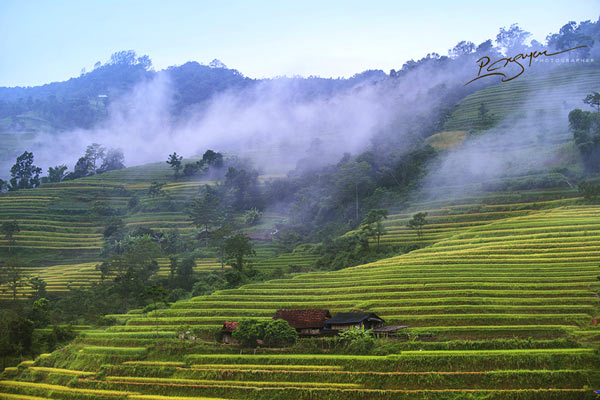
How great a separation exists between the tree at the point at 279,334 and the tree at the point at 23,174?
250 feet

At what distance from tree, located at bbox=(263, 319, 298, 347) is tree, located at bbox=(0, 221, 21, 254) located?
4637 centimetres

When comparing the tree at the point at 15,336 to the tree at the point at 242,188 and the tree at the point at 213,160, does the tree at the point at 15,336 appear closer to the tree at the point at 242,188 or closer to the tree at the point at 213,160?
the tree at the point at 242,188

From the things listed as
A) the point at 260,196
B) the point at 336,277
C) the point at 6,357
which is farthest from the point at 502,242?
the point at 260,196

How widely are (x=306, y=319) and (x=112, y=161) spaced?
89.9 metres

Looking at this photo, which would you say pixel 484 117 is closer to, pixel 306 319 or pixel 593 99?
pixel 593 99

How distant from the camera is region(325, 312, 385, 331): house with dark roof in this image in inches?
1209

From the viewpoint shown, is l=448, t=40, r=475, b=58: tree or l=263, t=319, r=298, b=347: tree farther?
l=448, t=40, r=475, b=58: tree

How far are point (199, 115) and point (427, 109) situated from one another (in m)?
77.2

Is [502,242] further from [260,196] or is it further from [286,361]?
[260,196]

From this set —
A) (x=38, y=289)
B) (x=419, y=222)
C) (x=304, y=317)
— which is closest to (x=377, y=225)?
(x=419, y=222)

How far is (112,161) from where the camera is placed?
4432 inches

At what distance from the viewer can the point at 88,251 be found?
67.4 m

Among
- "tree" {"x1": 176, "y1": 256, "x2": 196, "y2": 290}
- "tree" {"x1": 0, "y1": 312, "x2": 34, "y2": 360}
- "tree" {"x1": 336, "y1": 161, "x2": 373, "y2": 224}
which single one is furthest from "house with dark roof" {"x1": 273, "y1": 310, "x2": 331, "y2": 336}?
"tree" {"x1": 336, "y1": 161, "x2": 373, "y2": 224}

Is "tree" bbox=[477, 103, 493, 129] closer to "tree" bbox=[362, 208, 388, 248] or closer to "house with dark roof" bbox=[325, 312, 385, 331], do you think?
"tree" bbox=[362, 208, 388, 248]
